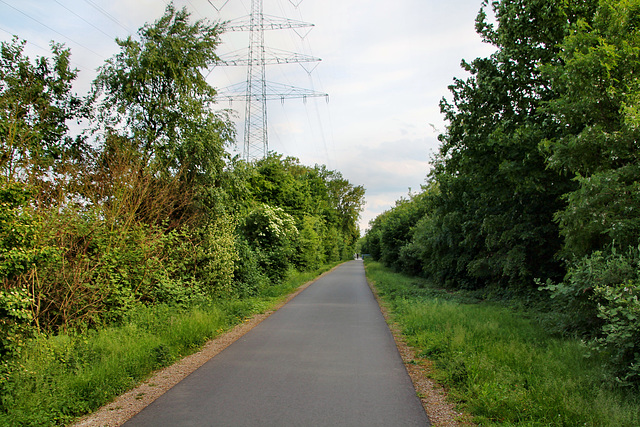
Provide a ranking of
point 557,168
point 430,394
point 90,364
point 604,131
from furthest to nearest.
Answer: point 557,168, point 604,131, point 90,364, point 430,394

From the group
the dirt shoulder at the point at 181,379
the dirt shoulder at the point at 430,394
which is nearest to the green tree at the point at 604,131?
the dirt shoulder at the point at 430,394

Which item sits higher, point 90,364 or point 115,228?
point 115,228

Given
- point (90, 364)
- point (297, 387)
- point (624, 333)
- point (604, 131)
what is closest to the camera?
point (624, 333)

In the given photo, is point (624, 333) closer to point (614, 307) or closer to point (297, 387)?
point (614, 307)

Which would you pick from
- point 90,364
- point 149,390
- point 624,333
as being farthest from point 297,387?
point 624,333

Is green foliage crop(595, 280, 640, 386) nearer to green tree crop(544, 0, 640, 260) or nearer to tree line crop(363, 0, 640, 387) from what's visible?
tree line crop(363, 0, 640, 387)

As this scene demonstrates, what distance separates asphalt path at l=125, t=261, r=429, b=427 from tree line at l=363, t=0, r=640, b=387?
2864mm

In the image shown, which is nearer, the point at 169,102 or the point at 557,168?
the point at 557,168

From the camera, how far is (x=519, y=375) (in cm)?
601

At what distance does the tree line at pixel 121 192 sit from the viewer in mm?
7453

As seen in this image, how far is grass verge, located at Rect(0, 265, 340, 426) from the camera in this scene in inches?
191

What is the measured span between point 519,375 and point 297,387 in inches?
123

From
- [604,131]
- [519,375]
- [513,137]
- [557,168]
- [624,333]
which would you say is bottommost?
[519,375]

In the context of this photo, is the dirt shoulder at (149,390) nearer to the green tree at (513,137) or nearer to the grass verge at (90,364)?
the grass verge at (90,364)
